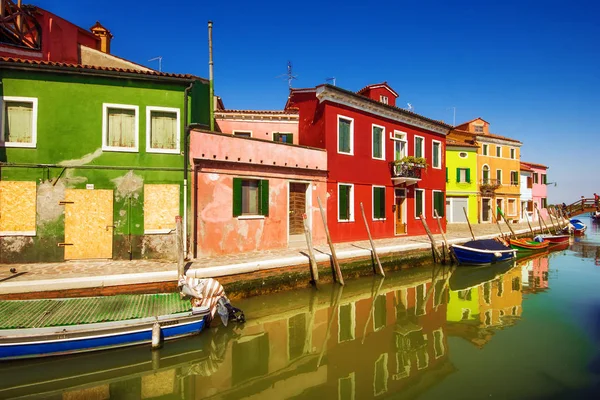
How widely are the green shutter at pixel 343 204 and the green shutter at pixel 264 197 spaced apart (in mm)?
3872

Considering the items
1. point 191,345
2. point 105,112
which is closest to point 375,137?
point 105,112

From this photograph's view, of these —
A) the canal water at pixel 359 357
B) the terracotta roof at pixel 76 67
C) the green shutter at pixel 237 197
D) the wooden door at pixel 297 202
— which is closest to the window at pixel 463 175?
the canal water at pixel 359 357

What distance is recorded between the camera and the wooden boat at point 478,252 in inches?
573

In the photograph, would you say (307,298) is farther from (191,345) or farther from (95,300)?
(95,300)

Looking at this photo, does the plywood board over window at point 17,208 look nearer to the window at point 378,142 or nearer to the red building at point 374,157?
the red building at point 374,157

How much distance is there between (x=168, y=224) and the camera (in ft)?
33.1

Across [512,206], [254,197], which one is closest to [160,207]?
[254,197]

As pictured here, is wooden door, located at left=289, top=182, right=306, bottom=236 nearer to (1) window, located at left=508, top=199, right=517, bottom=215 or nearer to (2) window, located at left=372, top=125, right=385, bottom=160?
(2) window, located at left=372, top=125, right=385, bottom=160

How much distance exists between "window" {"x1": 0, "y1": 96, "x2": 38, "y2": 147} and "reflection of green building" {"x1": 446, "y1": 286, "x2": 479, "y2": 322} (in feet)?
43.8

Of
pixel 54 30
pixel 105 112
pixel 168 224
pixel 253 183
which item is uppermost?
pixel 54 30

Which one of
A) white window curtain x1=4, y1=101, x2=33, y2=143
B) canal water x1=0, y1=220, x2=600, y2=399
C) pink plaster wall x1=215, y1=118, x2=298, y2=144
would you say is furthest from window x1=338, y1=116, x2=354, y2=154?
white window curtain x1=4, y1=101, x2=33, y2=143

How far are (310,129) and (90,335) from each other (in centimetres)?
1208

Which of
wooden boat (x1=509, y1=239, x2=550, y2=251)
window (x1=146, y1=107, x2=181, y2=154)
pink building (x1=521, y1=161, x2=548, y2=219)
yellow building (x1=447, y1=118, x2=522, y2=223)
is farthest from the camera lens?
pink building (x1=521, y1=161, x2=548, y2=219)

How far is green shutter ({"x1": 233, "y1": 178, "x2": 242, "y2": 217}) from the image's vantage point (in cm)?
1103
